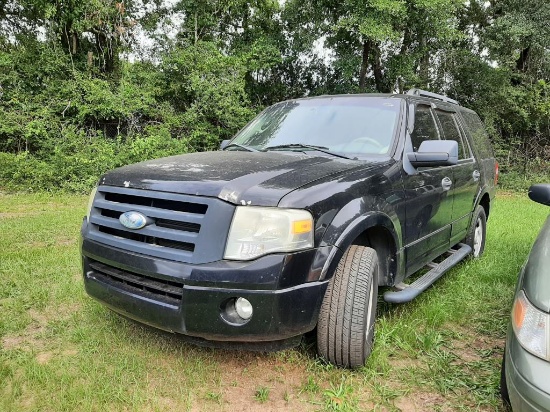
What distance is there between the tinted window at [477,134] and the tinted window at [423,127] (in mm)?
1093

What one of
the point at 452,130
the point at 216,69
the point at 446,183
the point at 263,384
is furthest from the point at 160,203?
the point at 216,69

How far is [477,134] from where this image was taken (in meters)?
4.96

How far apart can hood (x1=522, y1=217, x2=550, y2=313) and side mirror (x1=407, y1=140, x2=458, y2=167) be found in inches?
37.2

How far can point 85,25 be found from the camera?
11695 mm

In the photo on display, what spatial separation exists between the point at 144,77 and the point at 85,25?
6.58ft

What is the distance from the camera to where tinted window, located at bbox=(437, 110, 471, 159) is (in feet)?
13.3

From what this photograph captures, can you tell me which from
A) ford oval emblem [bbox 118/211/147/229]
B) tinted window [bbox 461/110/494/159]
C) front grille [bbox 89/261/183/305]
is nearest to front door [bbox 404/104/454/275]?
tinted window [bbox 461/110/494/159]

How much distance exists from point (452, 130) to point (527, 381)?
120 inches

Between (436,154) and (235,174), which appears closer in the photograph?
Result: (235,174)

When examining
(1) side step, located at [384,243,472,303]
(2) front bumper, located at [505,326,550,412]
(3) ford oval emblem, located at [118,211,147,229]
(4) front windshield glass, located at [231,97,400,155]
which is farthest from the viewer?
(4) front windshield glass, located at [231,97,400,155]

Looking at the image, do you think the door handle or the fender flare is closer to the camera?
the fender flare

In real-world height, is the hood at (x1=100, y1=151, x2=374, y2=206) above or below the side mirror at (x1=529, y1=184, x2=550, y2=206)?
above

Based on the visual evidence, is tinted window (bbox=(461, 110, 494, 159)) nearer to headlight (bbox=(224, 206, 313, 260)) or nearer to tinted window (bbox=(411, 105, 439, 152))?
tinted window (bbox=(411, 105, 439, 152))

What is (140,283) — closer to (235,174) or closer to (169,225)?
(169,225)
